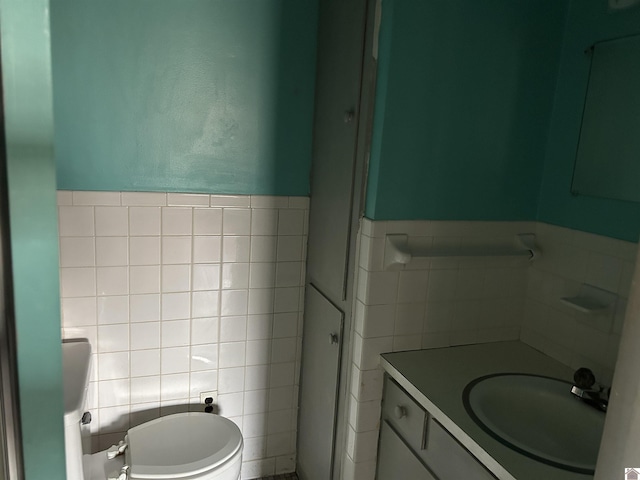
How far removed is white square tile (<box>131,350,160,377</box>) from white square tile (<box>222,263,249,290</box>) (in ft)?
1.22

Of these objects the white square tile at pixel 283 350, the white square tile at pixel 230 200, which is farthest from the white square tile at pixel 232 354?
the white square tile at pixel 230 200

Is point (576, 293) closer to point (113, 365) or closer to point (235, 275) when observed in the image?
point (235, 275)

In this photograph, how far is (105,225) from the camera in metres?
1.67

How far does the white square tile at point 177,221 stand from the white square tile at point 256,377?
639 millimetres

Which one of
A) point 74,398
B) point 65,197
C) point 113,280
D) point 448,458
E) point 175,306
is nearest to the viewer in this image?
point 448,458

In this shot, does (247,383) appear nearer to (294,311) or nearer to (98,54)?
(294,311)

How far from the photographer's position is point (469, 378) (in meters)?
1.45

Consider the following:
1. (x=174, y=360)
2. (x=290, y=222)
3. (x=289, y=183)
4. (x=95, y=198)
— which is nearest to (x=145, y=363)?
(x=174, y=360)

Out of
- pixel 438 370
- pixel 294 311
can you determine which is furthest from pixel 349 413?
pixel 294 311

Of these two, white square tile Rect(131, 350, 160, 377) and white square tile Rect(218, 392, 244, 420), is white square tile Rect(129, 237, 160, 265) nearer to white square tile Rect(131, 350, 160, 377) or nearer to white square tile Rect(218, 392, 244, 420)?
white square tile Rect(131, 350, 160, 377)

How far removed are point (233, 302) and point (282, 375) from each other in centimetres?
41

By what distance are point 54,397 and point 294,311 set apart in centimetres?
156

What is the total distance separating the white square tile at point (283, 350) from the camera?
6.59 feet

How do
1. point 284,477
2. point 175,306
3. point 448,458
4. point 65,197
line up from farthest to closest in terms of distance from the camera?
point 284,477 < point 175,306 < point 65,197 < point 448,458
